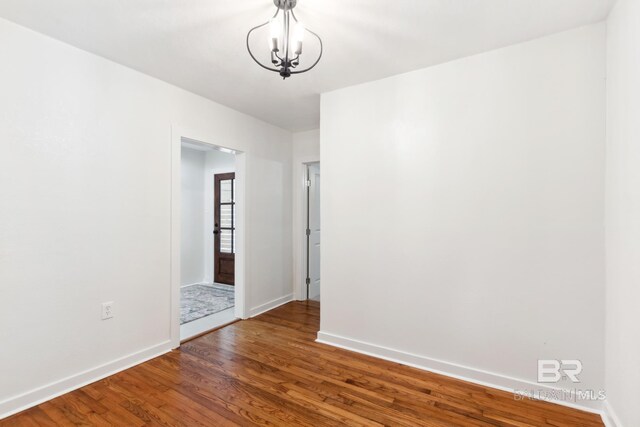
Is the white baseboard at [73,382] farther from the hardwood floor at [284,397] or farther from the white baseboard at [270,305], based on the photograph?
the white baseboard at [270,305]

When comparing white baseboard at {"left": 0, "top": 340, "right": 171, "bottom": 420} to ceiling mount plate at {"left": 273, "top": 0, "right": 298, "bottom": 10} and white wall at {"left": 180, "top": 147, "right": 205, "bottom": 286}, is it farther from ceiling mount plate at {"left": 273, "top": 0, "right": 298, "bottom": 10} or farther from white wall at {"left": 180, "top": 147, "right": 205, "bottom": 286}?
ceiling mount plate at {"left": 273, "top": 0, "right": 298, "bottom": 10}

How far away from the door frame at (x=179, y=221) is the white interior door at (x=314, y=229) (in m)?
1.16

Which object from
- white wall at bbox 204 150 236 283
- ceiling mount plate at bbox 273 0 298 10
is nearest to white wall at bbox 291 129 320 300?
white wall at bbox 204 150 236 283

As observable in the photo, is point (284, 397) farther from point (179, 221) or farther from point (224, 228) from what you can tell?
point (224, 228)

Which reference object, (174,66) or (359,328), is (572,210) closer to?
(359,328)

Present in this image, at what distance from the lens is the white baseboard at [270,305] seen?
380 centimetres

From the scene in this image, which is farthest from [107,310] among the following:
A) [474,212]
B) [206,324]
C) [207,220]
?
[207,220]

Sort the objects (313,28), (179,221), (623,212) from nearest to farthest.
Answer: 1. (623,212)
2. (313,28)
3. (179,221)

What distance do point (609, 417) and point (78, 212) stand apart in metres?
3.78

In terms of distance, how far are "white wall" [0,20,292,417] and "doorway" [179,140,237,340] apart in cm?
239

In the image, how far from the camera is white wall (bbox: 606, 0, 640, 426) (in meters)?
1.53

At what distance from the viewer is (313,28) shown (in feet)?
6.56

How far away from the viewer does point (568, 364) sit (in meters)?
2.01

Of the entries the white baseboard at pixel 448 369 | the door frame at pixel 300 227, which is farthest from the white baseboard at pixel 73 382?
the door frame at pixel 300 227
